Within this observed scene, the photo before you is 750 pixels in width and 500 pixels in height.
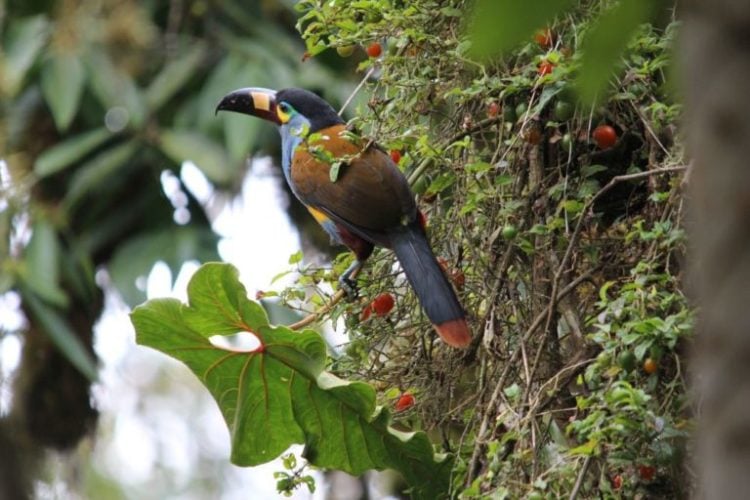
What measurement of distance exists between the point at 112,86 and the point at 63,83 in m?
0.17

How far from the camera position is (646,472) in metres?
1.54

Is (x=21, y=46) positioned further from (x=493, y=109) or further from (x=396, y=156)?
(x=493, y=109)

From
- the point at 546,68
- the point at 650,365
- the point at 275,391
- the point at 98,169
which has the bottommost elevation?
the point at 98,169

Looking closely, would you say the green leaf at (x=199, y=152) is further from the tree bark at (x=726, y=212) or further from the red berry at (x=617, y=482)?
the tree bark at (x=726, y=212)

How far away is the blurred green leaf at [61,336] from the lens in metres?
4.27

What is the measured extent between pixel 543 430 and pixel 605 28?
1.16 m

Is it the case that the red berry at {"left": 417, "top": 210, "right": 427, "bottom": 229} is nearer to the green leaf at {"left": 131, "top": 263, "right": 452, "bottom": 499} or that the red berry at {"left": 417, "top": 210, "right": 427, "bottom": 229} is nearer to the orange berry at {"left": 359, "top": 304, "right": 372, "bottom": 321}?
the orange berry at {"left": 359, "top": 304, "right": 372, "bottom": 321}

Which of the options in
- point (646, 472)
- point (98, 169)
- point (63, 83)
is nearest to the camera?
point (646, 472)

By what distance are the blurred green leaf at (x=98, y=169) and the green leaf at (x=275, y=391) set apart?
2373 millimetres

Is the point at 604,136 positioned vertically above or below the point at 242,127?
above

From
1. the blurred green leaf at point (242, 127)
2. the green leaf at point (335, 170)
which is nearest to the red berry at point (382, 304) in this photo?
the green leaf at point (335, 170)

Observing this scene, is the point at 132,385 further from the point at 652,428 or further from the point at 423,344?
the point at 652,428

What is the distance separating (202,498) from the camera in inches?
289

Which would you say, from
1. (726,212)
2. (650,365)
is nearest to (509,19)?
(726,212)
